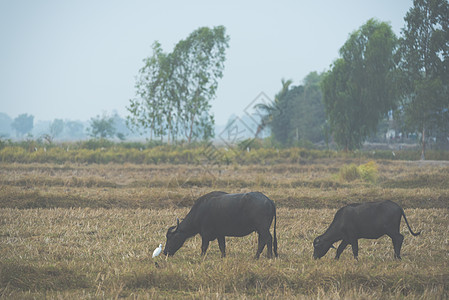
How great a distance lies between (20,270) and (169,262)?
80.1 inches

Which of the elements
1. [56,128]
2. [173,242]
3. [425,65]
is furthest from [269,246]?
[56,128]

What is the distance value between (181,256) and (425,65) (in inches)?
1229

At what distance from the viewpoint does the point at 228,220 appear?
7.46m

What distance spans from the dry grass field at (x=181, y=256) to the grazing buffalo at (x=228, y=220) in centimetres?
30

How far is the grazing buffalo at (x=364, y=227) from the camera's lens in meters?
7.27

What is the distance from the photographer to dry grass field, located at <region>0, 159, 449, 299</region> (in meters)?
5.75

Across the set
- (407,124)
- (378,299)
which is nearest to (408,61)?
(407,124)

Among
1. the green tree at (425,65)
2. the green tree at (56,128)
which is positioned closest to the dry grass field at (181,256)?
the green tree at (425,65)

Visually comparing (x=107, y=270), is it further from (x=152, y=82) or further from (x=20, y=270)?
(x=152, y=82)

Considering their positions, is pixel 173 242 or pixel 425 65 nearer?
pixel 173 242

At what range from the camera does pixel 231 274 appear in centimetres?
600

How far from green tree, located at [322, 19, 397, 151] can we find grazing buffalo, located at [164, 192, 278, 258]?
3066 cm

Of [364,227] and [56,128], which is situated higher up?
[56,128]

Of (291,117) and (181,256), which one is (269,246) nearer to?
(181,256)
